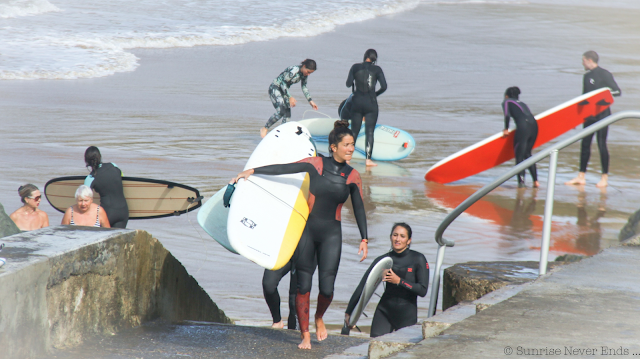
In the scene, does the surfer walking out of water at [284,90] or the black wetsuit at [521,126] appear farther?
the surfer walking out of water at [284,90]

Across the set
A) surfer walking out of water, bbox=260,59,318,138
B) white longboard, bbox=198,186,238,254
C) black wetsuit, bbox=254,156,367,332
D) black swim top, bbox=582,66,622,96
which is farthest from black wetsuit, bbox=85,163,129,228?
black swim top, bbox=582,66,622,96

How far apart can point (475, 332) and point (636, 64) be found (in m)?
19.2

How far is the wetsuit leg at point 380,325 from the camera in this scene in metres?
4.87

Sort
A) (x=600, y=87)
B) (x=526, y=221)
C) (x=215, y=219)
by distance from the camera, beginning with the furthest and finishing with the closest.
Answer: (x=600, y=87)
(x=526, y=221)
(x=215, y=219)

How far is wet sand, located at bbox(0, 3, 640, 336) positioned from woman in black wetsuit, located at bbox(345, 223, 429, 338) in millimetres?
918

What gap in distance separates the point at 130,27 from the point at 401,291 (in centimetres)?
2159

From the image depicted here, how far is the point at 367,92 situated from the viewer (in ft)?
33.4

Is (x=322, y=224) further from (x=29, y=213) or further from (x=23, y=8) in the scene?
(x=23, y=8)

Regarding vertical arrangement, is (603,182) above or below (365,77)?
below

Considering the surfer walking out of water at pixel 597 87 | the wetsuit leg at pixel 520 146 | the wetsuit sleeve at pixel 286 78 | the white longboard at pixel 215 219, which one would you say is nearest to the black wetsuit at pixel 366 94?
the wetsuit sleeve at pixel 286 78

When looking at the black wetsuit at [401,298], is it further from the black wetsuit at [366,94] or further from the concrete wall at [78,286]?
the black wetsuit at [366,94]

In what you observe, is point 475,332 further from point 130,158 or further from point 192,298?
point 130,158

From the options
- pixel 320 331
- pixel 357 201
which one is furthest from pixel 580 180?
pixel 320 331

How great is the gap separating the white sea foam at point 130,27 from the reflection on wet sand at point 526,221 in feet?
35.8
